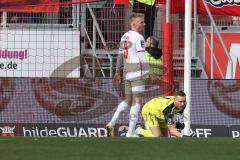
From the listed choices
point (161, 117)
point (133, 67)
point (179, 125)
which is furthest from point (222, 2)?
point (179, 125)

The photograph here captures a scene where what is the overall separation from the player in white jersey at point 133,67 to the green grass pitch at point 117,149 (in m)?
3.54

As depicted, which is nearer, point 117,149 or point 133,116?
point 117,149

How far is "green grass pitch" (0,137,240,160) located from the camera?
27.9 ft

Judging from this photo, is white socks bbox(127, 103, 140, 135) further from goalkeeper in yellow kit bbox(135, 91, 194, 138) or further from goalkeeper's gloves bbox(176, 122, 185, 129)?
goalkeeper's gloves bbox(176, 122, 185, 129)

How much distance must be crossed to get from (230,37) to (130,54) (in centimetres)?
422

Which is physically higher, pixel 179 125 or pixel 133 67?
pixel 133 67

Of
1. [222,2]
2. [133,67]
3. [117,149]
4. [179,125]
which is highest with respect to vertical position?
[222,2]

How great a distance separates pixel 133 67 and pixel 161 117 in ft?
3.47

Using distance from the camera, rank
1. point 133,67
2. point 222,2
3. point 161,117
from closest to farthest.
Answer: point 161,117
point 133,67
point 222,2

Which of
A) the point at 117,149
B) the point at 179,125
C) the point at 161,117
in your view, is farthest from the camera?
the point at 161,117

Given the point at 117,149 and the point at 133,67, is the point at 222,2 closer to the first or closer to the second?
the point at 133,67

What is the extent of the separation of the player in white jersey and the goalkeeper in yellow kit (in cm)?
26

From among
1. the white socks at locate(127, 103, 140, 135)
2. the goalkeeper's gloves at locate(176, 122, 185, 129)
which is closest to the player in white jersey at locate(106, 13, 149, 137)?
the white socks at locate(127, 103, 140, 135)

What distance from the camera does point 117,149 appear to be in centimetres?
909
